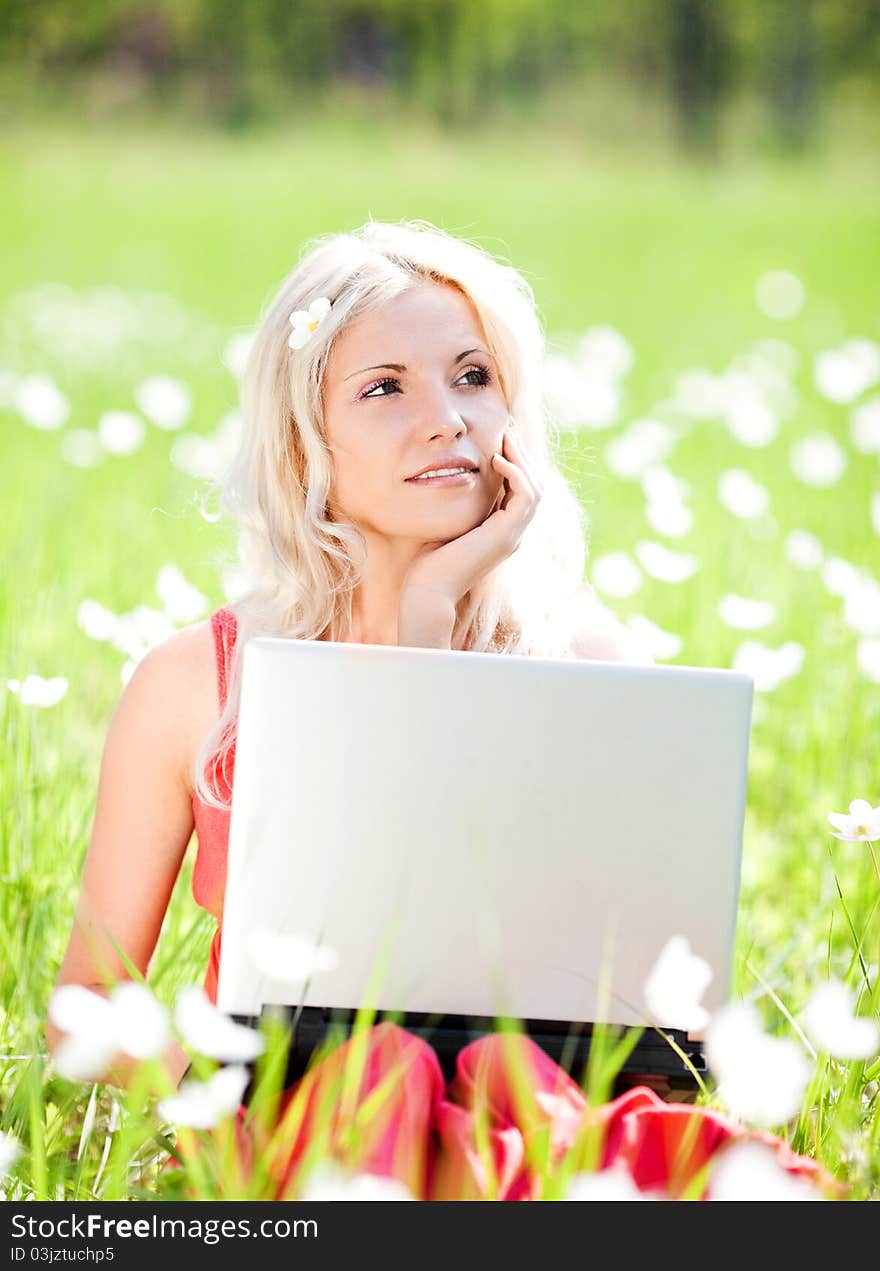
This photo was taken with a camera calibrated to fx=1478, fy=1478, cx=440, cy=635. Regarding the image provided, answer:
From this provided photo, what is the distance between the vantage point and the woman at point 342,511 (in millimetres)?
1601

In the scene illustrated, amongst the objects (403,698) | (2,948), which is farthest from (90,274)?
(403,698)

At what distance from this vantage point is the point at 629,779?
1.17 m

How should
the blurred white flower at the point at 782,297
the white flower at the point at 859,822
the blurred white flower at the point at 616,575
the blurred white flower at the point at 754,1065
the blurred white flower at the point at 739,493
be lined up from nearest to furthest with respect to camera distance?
the blurred white flower at the point at 754,1065 → the white flower at the point at 859,822 → the blurred white flower at the point at 616,575 → the blurred white flower at the point at 739,493 → the blurred white flower at the point at 782,297

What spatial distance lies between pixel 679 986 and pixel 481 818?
0.24 m

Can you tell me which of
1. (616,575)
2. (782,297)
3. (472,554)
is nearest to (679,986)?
(472,554)

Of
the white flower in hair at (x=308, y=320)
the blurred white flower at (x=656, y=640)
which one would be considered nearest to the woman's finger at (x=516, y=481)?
the white flower in hair at (x=308, y=320)

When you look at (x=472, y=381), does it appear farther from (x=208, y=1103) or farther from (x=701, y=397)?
(x=701, y=397)

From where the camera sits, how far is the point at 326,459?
1664 mm

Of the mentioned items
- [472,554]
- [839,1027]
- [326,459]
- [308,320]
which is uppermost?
[308,320]

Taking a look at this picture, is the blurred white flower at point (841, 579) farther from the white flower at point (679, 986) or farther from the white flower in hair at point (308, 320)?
the white flower at point (679, 986)

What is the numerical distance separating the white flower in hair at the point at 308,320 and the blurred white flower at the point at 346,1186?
36.1 inches
